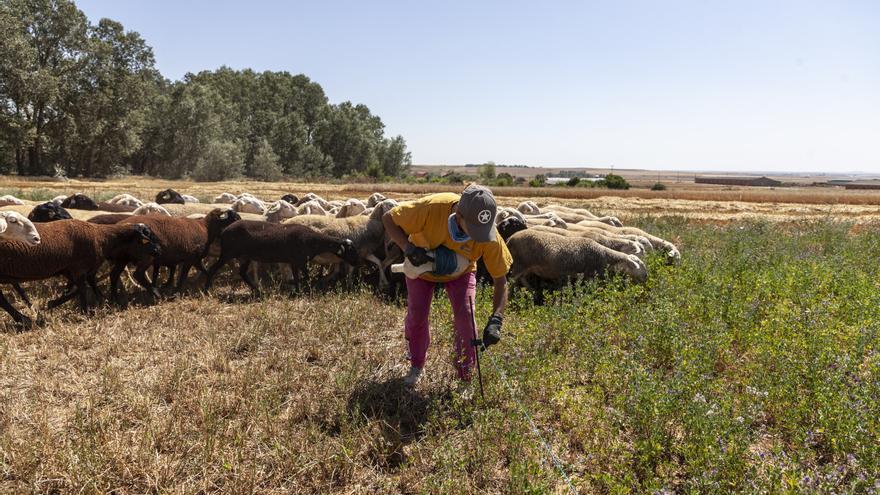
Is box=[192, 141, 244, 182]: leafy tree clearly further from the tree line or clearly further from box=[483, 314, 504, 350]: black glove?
box=[483, 314, 504, 350]: black glove

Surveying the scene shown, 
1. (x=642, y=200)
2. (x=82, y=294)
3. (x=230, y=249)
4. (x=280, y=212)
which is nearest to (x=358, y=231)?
(x=230, y=249)

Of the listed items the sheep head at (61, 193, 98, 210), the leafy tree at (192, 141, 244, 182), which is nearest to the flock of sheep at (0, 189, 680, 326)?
the sheep head at (61, 193, 98, 210)

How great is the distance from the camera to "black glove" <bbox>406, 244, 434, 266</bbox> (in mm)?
4828

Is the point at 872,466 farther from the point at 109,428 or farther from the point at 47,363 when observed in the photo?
the point at 47,363

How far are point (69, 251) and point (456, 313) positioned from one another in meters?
6.19

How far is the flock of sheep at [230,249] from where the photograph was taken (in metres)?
7.64

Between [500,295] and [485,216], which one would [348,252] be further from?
[485,216]

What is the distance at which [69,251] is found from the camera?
784 cm

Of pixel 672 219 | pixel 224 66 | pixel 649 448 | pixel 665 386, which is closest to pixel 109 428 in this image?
pixel 649 448

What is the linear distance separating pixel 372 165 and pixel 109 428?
244 ft

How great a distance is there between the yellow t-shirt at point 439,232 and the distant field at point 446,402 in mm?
1077

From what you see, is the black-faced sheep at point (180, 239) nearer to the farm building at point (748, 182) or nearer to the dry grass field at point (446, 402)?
the dry grass field at point (446, 402)

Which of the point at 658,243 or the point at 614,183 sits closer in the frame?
the point at 658,243

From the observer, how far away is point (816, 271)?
936 centimetres
